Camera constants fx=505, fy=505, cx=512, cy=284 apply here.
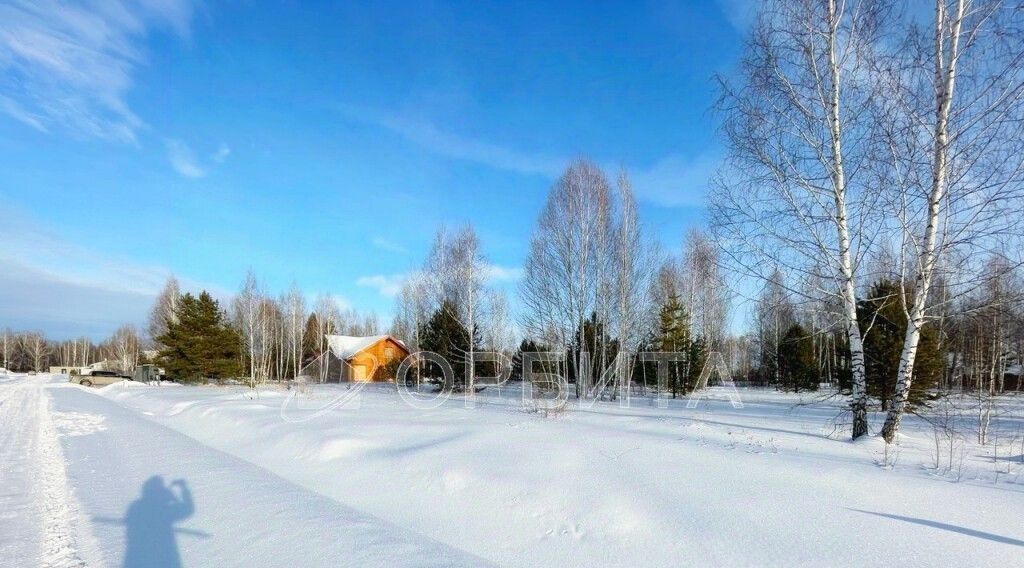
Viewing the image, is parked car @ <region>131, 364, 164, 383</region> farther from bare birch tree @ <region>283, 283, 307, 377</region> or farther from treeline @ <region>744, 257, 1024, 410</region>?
treeline @ <region>744, 257, 1024, 410</region>

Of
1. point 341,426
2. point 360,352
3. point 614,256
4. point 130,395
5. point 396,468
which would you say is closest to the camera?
point 396,468

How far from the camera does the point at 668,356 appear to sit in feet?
82.6

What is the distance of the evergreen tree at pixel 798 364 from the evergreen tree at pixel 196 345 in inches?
1391

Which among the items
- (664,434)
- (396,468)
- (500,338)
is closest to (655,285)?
(500,338)

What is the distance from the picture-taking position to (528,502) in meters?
5.22

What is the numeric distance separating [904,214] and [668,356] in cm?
1814

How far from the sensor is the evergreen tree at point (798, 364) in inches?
1149

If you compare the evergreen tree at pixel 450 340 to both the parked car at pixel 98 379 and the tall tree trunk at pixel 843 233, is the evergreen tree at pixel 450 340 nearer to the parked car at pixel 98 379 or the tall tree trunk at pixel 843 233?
the tall tree trunk at pixel 843 233

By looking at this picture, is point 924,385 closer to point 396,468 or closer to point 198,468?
point 396,468

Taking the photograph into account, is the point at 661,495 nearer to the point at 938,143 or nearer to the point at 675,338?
the point at 938,143

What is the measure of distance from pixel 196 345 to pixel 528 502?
1362 inches

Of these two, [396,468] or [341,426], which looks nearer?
[396,468]

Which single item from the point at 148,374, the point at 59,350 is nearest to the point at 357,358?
the point at 148,374

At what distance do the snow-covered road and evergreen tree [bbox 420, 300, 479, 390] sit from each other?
56.6ft
